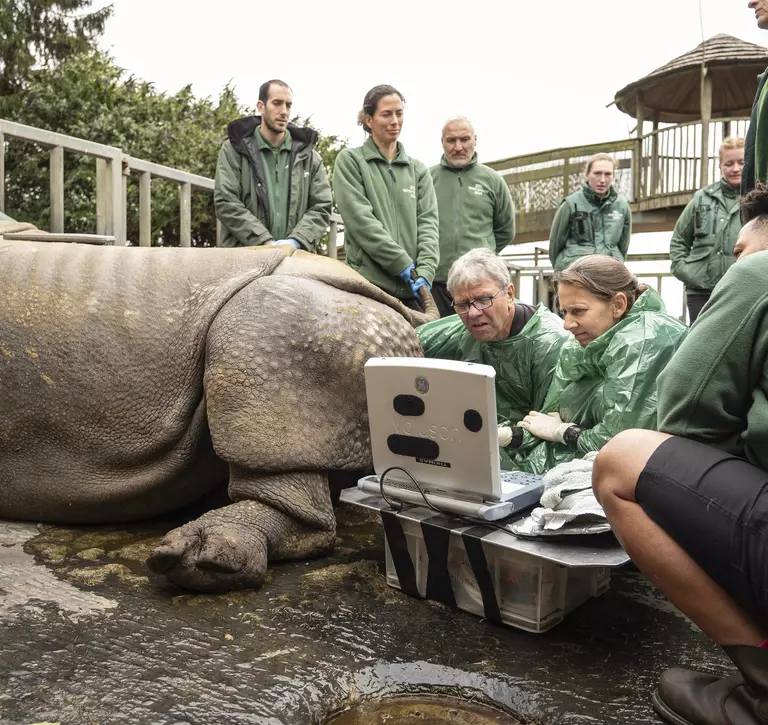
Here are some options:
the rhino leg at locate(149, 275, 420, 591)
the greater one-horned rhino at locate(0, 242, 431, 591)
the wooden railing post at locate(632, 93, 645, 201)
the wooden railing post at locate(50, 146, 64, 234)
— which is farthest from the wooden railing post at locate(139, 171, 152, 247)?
the wooden railing post at locate(632, 93, 645, 201)

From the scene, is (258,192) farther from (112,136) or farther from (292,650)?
(112,136)

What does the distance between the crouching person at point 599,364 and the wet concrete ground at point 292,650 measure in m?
0.52

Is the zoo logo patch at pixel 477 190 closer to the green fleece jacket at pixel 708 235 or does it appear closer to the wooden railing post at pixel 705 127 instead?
the green fleece jacket at pixel 708 235

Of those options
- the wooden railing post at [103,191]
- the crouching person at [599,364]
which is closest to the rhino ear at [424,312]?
the crouching person at [599,364]

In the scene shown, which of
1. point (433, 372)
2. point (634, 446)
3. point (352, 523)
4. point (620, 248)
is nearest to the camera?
point (634, 446)

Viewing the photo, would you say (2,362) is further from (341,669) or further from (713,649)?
(713,649)

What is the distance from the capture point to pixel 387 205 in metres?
4.81

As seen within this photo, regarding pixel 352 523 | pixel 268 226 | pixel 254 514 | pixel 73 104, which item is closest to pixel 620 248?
pixel 268 226

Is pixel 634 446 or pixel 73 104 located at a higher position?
pixel 73 104

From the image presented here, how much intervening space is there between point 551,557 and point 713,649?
492 mm

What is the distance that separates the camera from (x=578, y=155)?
56.7 feet

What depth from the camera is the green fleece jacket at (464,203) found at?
5375 millimetres

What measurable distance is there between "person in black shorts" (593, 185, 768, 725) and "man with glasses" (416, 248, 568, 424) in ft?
4.71

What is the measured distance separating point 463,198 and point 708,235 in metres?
2.16
